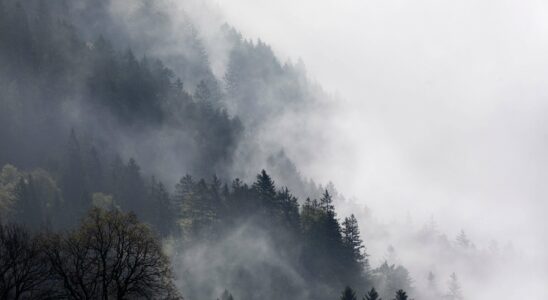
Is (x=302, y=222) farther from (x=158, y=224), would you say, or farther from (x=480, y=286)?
(x=480, y=286)

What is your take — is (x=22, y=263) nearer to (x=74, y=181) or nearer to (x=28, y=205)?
(x=28, y=205)

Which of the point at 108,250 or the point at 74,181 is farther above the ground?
the point at 74,181

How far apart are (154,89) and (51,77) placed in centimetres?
2536

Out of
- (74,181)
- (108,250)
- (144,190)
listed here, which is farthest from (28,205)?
(108,250)

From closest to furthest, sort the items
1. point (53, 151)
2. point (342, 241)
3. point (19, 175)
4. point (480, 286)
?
point (342, 241)
point (19, 175)
point (53, 151)
point (480, 286)

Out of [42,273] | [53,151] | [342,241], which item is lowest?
[42,273]

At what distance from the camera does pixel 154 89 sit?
585 feet

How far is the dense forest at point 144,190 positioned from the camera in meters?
51.2

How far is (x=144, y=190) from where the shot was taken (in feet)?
438

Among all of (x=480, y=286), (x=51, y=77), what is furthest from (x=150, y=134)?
(x=480, y=286)

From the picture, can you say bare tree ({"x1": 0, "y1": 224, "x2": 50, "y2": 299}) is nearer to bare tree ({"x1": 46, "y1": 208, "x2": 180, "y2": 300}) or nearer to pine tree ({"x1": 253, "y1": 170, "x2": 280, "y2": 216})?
→ bare tree ({"x1": 46, "y1": 208, "x2": 180, "y2": 300})

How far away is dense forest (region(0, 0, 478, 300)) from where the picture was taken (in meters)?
51.2

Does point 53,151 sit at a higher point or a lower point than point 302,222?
higher

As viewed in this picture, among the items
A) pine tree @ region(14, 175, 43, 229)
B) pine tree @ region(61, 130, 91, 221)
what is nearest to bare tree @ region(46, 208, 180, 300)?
pine tree @ region(14, 175, 43, 229)
